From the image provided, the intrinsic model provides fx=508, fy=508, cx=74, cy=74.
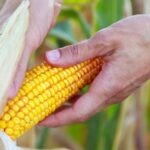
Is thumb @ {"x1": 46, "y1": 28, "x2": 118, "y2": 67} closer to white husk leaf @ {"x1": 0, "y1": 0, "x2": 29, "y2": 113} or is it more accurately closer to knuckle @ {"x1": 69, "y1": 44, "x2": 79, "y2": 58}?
knuckle @ {"x1": 69, "y1": 44, "x2": 79, "y2": 58}

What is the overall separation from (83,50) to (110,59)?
0.06 m

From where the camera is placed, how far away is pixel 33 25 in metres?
0.81

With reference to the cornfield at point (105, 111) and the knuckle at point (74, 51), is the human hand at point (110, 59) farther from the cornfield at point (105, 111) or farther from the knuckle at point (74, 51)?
the cornfield at point (105, 111)

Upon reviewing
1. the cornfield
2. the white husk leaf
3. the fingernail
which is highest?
the white husk leaf

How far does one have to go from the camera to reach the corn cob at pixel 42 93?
81 cm

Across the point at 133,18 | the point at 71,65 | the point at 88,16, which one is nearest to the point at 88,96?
the point at 71,65

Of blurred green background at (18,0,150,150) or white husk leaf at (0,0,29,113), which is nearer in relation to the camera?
white husk leaf at (0,0,29,113)

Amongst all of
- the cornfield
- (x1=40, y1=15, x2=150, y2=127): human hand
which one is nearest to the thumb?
(x1=40, y1=15, x2=150, y2=127): human hand

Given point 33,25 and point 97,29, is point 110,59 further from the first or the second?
point 97,29

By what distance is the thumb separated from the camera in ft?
2.85

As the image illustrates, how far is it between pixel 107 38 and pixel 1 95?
0.23m

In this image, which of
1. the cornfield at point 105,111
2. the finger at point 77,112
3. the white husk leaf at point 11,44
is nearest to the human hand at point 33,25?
the white husk leaf at point 11,44

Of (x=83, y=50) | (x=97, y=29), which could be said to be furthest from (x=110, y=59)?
(x=97, y=29)

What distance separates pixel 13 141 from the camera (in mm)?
798
